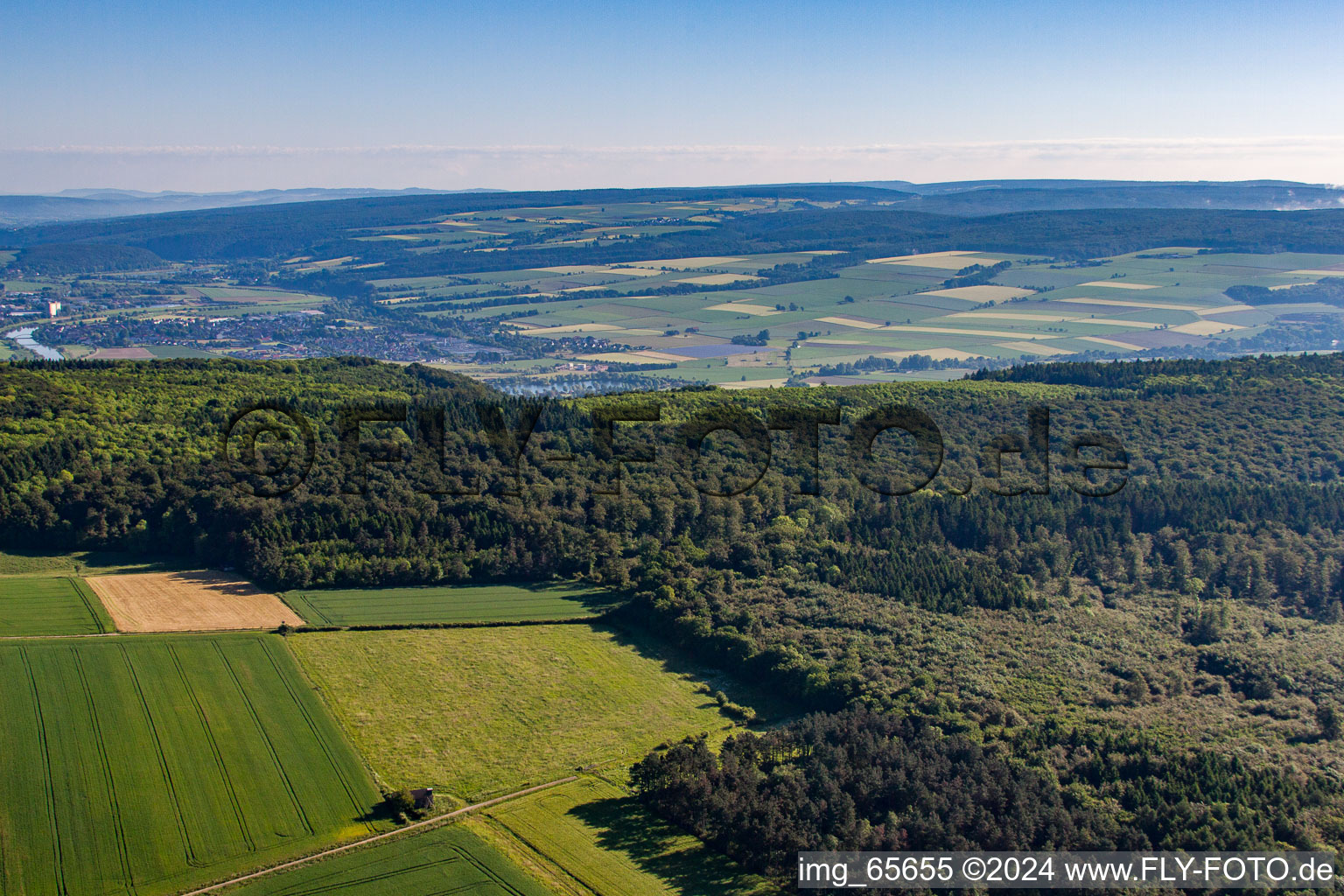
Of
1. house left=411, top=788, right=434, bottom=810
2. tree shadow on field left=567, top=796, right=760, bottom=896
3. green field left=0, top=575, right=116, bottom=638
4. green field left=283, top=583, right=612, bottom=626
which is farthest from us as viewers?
green field left=283, top=583, right=612, bottom=626

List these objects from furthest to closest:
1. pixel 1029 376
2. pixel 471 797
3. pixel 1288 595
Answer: pixel 1029 376 → pixel 1288 595 → pixel 471 797

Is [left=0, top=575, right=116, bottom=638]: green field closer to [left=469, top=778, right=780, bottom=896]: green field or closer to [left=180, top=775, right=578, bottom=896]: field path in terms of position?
[left=180, top=775, right=578, bottom=896]: field path

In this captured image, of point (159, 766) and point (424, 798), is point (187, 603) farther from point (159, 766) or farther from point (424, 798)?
point (424, 798)

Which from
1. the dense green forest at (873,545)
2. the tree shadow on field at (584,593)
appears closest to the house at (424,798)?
the dense green forest at (873,545)

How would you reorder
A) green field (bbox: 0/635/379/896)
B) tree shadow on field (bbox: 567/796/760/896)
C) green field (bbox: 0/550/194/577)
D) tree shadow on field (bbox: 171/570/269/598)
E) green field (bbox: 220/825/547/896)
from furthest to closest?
green field (bbox: 0/550/194/577)
tree shadow on field (bbox: 171/570/269/598)
tree shadow on field (bbox: 567/796/760/896)
green field (bbox: 0/635/379/896)
green field (bbox: 220/825/547/896)

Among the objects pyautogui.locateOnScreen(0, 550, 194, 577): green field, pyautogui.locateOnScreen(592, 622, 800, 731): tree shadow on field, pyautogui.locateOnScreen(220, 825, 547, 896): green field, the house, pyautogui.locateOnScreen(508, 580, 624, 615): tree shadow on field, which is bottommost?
pyautogui.locateOnScreen(592, 622, 800, 731): tree shadow on field

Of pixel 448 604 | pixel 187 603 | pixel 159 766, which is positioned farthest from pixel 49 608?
pixel 448 604

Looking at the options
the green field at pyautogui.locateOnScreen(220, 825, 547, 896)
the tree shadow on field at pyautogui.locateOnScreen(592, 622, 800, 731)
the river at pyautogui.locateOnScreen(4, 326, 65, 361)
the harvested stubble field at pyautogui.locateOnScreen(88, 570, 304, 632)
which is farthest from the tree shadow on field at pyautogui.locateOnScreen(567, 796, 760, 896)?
the river at pyautogui.locateOnScreen(4, 326, 65, 361)

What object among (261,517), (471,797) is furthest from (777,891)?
(261,517)

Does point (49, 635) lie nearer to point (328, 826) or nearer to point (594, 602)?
point (328, 826)
